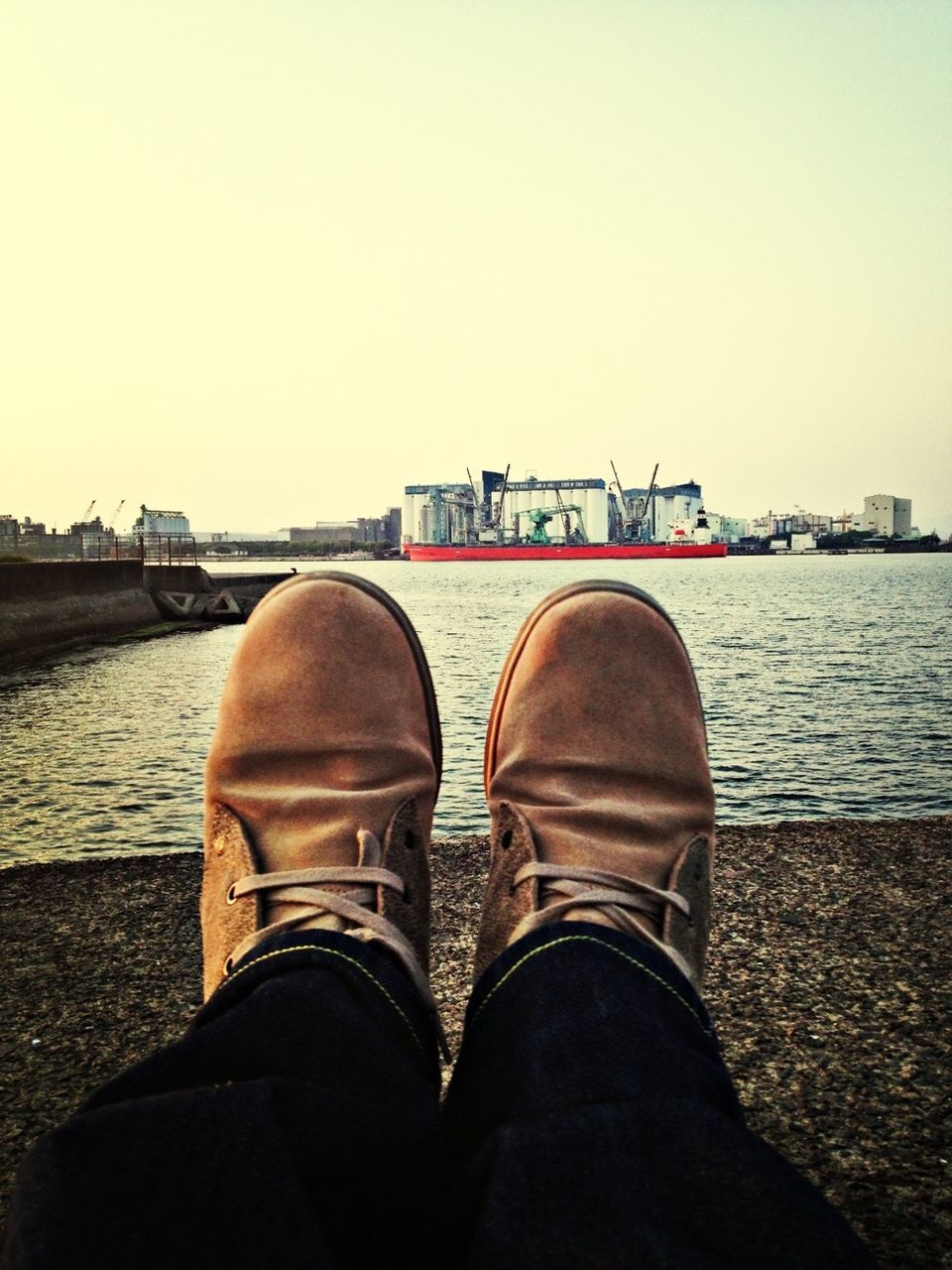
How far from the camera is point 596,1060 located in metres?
0.83

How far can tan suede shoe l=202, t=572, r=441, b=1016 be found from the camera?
125 cm

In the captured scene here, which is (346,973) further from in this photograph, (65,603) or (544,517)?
(544,517)

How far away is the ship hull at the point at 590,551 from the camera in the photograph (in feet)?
268

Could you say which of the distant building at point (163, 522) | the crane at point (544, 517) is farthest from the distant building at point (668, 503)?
the distant building at point (163, 522)

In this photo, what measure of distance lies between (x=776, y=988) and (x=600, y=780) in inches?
16.4

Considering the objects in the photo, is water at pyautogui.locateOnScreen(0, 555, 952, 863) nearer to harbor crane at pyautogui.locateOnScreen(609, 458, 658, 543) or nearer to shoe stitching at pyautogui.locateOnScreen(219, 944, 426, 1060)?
shoe stitching at pyautogui.locateOnScreen(219, 944, 426, 1060)

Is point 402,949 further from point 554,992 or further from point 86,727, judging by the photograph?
point 86,727

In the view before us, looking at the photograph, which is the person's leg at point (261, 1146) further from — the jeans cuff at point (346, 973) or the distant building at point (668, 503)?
the distant building at point (668, 503)

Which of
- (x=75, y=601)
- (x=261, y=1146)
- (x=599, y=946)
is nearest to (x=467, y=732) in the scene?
(x=599, y=946)

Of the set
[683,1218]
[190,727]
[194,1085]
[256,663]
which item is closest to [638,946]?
[683,1218]

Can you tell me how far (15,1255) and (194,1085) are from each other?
20 centimetres

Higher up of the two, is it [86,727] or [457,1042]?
[457,1042]

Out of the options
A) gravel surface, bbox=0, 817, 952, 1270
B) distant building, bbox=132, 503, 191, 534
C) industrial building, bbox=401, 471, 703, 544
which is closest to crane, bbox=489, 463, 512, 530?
industrial building, bbox=401, 471, 703, 544

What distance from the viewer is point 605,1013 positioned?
88 cm
